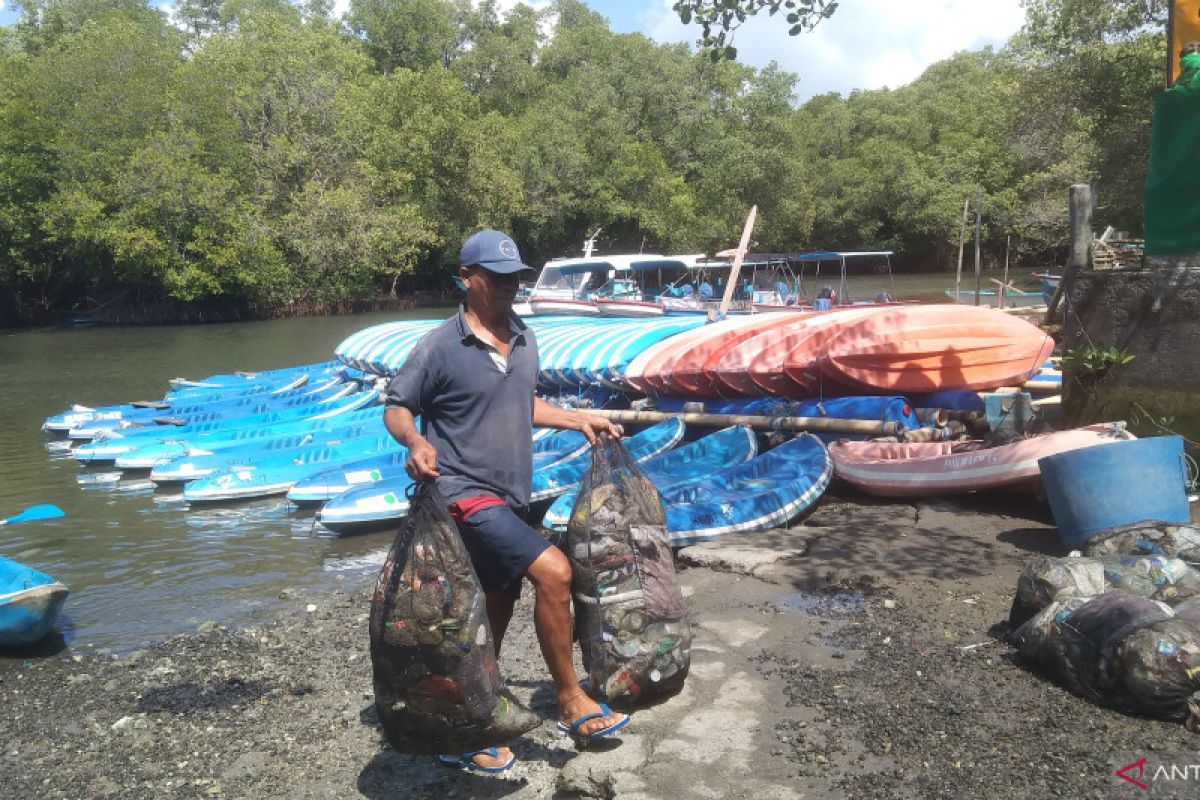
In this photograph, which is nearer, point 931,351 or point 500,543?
point 500,543

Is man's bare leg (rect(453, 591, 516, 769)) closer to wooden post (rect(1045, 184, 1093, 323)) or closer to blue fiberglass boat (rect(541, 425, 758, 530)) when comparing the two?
blue fiberglass boat (rect(541, 425, 758, 530))

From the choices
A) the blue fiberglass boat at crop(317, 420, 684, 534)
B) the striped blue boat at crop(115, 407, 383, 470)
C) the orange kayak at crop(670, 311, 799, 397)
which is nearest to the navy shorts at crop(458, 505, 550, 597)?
the blue fiberglass boat at crop(317, 420, 684, 534)

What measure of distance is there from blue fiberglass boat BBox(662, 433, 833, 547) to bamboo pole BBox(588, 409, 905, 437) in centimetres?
43

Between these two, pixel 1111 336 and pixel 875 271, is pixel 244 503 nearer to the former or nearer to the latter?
pixel 1111 336

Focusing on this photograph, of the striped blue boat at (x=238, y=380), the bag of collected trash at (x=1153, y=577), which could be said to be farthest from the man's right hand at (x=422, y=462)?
the striped blue boat at (x=238, y=380)

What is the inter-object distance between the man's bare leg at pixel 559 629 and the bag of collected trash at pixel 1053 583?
2.40 metres

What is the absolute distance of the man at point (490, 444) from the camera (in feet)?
12.1

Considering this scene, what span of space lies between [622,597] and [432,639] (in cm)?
88

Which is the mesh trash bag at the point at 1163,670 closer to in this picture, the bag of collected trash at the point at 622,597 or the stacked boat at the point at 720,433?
the bag of collected trash at the point at 622,597

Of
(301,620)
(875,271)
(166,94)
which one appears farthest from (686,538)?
(875,271)

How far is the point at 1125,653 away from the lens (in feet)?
13.5

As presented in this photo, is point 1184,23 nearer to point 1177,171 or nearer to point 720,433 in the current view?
point 1177,171

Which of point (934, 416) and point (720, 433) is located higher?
point (934, 416)

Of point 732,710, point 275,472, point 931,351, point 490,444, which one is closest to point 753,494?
point 931,351
